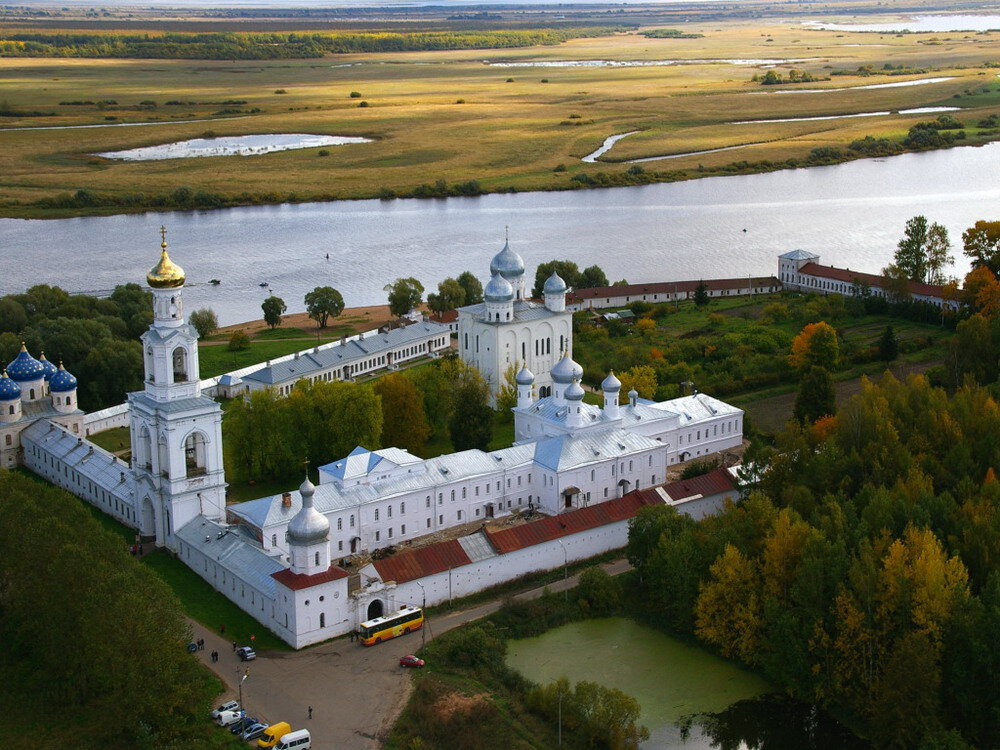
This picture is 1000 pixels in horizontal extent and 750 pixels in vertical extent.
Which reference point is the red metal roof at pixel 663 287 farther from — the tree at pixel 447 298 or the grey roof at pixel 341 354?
the grey roof at pixel 341 354

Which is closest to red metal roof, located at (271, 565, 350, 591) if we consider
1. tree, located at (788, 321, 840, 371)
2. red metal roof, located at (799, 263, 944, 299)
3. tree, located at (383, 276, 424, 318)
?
tree, located at (788, 321, 840, 371)

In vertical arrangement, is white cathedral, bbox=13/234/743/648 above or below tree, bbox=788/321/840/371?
below

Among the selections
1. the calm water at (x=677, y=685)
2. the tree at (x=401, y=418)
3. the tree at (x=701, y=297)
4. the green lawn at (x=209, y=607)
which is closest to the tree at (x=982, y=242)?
the tree at (x=701, y=297)

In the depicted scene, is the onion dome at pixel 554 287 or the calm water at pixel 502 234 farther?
the calm water at pixel 502 234

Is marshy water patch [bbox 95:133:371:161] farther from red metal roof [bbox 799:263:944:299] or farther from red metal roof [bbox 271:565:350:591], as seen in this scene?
red metal roof [bbox 271:565:350:591]

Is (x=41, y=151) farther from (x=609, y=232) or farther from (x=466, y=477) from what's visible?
(x=466, y=477)
